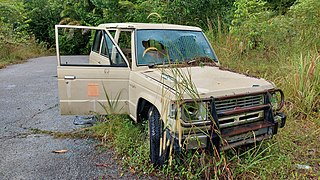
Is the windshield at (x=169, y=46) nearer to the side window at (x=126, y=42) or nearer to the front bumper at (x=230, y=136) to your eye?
the side window at (x=126, y=42)

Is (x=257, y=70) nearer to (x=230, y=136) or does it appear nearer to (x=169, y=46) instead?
(x=169, y=46)

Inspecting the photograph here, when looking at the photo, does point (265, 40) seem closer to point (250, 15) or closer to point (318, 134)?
point (250, 15)

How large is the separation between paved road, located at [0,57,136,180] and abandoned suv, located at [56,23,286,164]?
566 mm

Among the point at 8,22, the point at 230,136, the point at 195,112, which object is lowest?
the point at 230,136

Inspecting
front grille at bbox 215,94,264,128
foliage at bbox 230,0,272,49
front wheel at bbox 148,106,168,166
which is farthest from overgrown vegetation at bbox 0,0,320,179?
front grille at bbox 215,94,264,128

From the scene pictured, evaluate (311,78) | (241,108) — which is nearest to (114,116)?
(241,108)

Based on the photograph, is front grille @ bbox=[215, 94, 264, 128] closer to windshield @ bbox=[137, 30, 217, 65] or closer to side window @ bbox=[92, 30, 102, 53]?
windshield @ bbox=[137, 30, 217, 65]

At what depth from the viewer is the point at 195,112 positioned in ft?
9.73

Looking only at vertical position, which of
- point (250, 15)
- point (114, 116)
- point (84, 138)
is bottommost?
point (84, 138)

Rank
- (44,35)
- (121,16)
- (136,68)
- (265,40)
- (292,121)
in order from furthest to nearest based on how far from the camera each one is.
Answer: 1. (44,35)
2. (121,16)
3. (265,40)
4. (292,121)
5. (136,68)

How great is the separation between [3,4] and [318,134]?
15.7 m

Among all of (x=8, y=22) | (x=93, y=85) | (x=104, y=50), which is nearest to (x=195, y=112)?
(x=93, y=85)

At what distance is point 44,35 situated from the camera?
2181cm

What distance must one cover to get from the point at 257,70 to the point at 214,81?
10.8 feet
